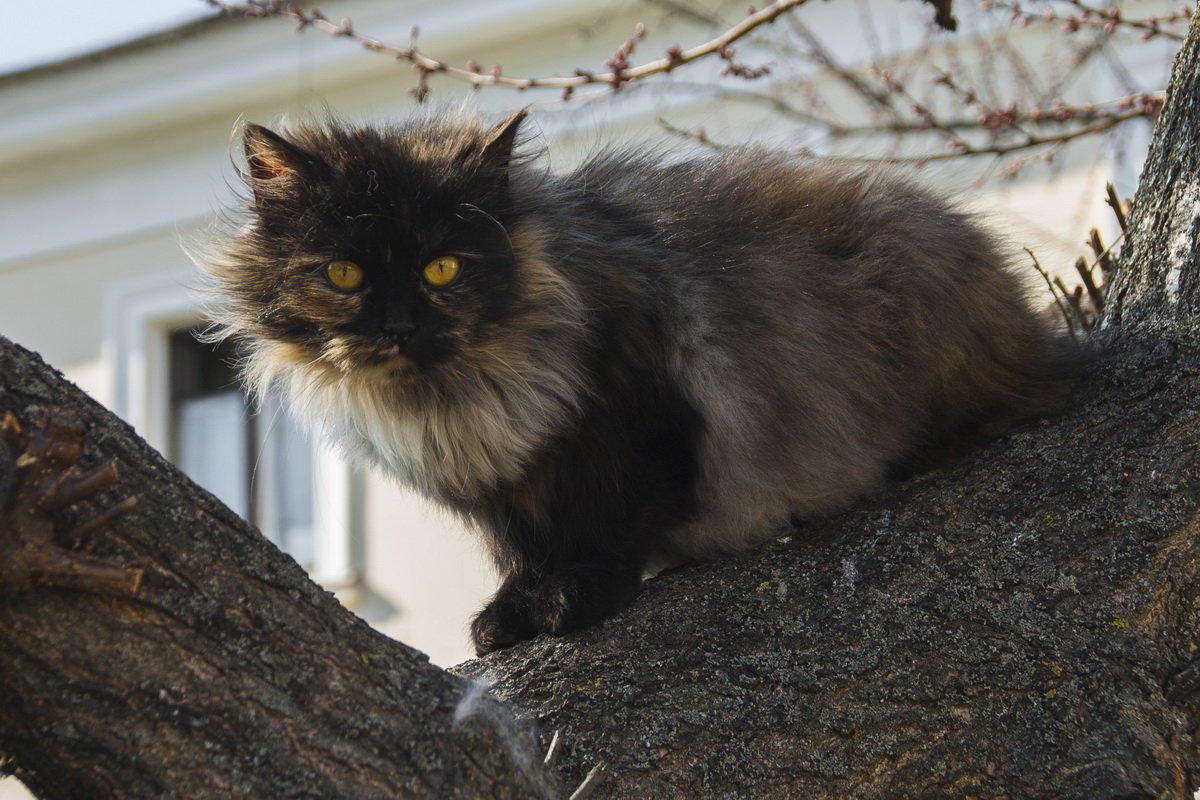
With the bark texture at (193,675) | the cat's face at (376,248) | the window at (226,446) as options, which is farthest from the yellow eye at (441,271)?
the window at (226,446)

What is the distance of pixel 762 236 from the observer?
7.45 feet

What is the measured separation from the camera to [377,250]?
2039 mm

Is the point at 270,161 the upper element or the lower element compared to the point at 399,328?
upper

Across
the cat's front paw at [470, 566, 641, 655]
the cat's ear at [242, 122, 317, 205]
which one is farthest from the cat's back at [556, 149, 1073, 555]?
the cat's ear at [242, 122, 317, 205]

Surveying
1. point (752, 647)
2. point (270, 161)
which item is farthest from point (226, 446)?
point (752, 647)

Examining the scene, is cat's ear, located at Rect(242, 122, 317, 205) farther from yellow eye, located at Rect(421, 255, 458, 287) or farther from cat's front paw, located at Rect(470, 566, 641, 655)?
cat's front paw, located at Rect(470, 566, 641, 655)

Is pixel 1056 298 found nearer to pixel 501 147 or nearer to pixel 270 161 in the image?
→ pixel 501 147

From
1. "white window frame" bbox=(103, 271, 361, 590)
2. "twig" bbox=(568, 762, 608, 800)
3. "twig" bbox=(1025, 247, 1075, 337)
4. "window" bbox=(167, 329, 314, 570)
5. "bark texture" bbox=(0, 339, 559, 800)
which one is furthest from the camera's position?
"window" bbox=(167, 329, 314, 570)

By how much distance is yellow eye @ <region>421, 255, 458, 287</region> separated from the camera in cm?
208

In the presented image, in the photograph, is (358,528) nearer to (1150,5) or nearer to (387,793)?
(1150,5)

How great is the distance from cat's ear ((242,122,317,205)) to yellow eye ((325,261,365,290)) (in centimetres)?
18

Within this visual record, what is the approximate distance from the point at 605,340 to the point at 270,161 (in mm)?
666

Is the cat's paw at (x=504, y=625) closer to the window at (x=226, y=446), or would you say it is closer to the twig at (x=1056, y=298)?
the twig at (x=1056, y=298)

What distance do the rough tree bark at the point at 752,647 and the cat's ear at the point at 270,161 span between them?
2.68ft
